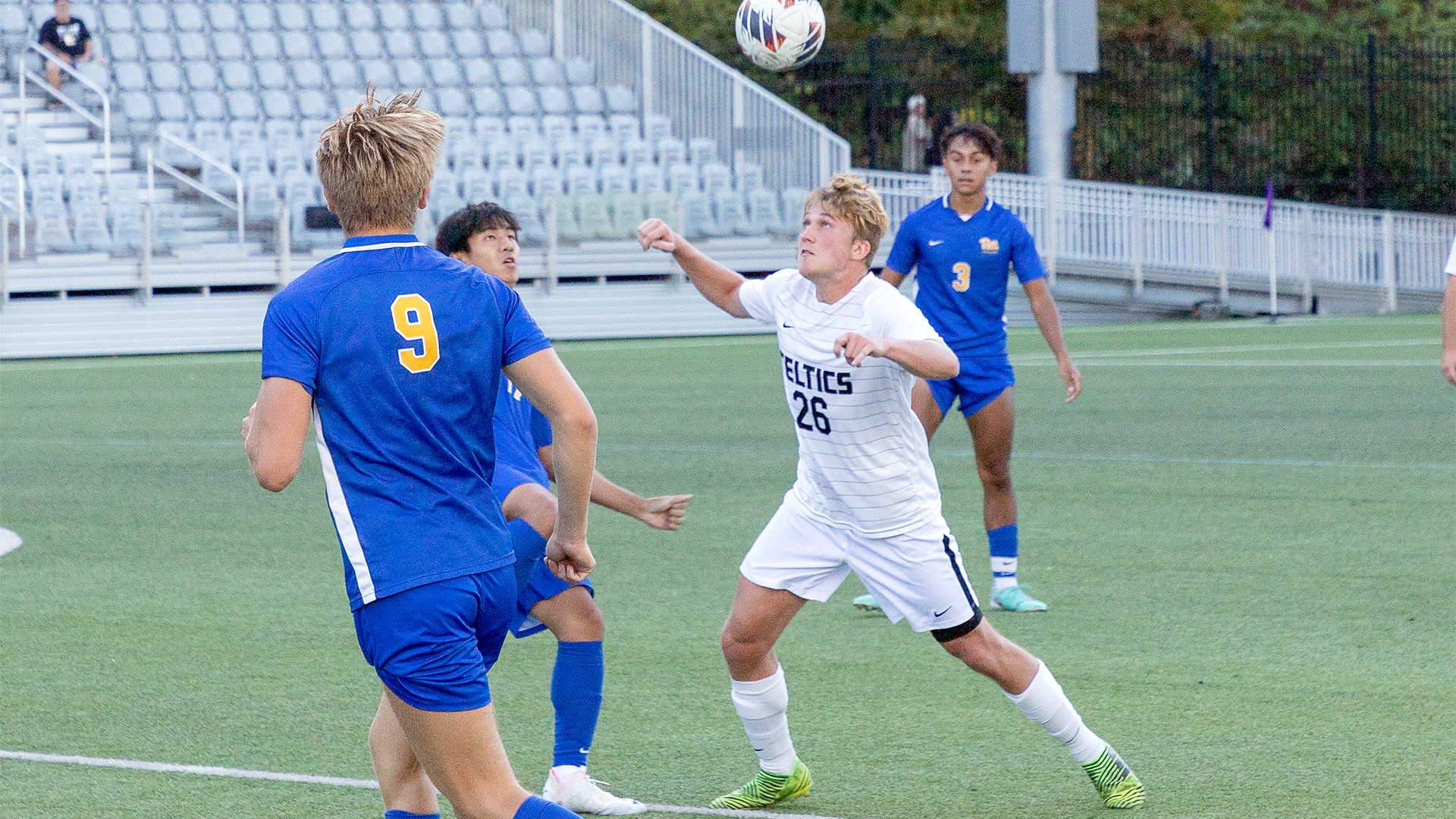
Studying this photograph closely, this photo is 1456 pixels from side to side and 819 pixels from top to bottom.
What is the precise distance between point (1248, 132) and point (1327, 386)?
17.0 m

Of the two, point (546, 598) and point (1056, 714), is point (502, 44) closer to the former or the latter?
point (546, 598)

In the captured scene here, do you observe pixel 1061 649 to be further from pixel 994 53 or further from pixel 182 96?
pixel 994 53

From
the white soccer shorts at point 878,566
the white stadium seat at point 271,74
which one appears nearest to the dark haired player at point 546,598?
the white soccer shorts at point 878,566

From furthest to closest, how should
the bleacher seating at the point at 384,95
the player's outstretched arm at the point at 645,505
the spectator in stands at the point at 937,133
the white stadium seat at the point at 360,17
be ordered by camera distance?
the white stadium seat at the point at 360,17 → the spectator in stands at the point at 937,133 → the bleacher seating at the point at 384,95 → the player's outstretched arm at the point at 645,505

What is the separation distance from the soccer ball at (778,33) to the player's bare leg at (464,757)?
8.07 m

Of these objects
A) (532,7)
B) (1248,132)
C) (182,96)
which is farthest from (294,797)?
(1248,132)

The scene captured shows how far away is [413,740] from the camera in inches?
128

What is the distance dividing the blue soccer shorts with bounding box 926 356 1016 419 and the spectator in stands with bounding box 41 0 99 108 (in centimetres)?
2003

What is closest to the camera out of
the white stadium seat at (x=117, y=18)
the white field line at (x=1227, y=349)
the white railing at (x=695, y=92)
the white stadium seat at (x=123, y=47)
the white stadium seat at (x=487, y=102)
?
the white field line at (x=1227, y=349)

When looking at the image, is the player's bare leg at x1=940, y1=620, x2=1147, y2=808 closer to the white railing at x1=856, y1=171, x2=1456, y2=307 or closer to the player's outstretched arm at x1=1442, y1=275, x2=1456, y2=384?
the player's outstretched arm at x1=1442, y1=275, x2=1456, y2=384

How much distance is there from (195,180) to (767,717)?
20.9 meters

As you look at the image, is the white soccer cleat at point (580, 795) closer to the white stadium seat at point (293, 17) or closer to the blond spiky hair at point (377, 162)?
the blond spiky hair at point (377, 162)

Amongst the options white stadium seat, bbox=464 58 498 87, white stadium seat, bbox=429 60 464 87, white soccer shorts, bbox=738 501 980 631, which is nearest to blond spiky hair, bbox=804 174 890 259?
white soccer shorts, bbox=738 501 980 631

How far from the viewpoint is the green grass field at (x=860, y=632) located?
16.5 ft
